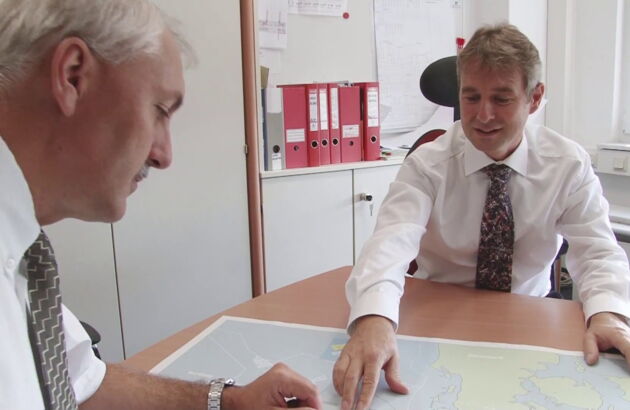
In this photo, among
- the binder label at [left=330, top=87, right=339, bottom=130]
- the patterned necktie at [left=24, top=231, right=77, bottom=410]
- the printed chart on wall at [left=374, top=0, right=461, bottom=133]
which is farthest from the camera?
the printed chart on wall at [left=374, top=0, right=461, bottom=133]

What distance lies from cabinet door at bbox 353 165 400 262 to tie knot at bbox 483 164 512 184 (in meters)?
1.17

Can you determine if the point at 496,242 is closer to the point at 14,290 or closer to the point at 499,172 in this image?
the point at 499,172

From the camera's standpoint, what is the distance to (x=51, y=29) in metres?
0.67

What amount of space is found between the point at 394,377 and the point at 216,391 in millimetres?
312

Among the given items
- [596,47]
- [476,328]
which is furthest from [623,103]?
[476,328]

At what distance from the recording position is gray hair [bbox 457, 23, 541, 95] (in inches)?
58.4

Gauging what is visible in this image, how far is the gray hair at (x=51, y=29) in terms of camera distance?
26.3 inches

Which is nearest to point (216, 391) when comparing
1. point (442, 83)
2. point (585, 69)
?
point (442, 83)

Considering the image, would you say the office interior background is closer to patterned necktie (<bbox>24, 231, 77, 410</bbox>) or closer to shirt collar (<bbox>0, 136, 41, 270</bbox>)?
patterned necktie (<bbox>24, 231, 77, 410</bbox>)

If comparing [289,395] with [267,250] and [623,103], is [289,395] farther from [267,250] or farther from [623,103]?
[623,103]

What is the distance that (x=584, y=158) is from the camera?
158 cm

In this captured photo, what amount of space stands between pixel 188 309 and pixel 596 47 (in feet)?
8.70

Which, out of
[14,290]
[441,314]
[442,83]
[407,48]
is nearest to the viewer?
[14,290]

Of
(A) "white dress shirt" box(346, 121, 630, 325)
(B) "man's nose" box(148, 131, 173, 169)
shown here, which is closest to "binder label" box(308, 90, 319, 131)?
(A) "white dress shirt" box(346, 121, 630, 325)
